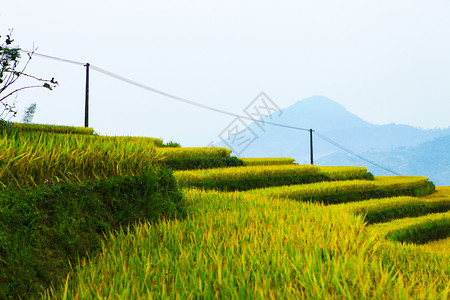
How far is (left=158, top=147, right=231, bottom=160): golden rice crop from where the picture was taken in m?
13.5

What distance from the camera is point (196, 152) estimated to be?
13977mm

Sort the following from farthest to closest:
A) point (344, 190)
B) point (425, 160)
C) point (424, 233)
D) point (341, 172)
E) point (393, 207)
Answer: point (425, 160) < point (341, 172) < point (344, 190) < point (393, 207) < point (424, 233)

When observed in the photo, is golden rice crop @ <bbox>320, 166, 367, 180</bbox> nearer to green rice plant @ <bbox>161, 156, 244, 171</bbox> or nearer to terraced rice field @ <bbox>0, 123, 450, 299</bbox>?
green rice plant @ <bbox>161, 156, 244, 171</bbox>

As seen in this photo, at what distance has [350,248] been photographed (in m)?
3.75

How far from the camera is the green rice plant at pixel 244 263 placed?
8.52 feet

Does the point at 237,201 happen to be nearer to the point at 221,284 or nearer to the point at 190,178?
the point at 221,284

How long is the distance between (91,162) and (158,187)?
100 cm

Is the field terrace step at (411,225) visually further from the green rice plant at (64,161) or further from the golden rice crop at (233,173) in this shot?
the green rice plant at (64,161)

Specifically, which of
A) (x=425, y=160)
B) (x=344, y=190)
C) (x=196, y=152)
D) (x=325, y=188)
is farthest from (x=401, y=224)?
(x=425, y=160)

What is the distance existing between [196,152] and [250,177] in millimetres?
2789

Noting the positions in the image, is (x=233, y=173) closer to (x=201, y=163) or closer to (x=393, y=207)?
(x=201, y=163)

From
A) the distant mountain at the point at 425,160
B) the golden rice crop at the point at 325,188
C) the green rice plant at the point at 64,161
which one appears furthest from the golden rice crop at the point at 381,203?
the distant mountain at the point at 425,160

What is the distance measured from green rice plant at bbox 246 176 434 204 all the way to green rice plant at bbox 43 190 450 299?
207 inches

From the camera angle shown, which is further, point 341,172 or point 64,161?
point 341,172
